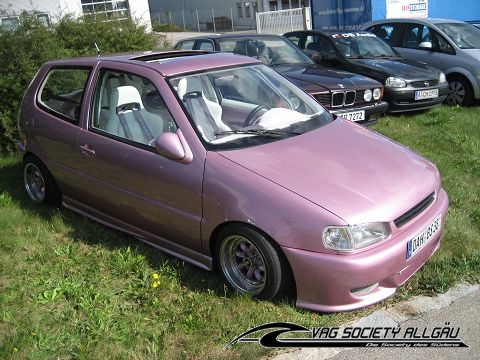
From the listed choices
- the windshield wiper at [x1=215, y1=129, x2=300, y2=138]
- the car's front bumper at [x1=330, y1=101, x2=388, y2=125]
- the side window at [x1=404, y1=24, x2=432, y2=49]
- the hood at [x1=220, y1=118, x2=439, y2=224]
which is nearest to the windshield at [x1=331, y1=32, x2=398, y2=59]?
the side window at [x1=404, y1=24, x2=432, y2=49]

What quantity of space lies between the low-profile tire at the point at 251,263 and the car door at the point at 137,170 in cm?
25

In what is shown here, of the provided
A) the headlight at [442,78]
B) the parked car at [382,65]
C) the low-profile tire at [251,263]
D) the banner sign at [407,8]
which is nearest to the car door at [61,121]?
the low-profile tire at [251,263]

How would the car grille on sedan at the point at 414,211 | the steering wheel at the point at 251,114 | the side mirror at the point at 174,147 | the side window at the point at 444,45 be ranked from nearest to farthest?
the car grille on sedan at the point at 414,211 < the side mirror at the point at 174,147 < the steering wheel at the point at 251,114 < the side window at the point at 444,45

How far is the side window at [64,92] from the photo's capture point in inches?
180

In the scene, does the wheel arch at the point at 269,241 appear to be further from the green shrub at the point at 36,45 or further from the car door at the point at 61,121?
the green shrub at the point at 36,45

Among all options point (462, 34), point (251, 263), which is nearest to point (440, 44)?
point (462, 34)

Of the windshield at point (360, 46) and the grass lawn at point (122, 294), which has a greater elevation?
the windshield at point (360, 46)

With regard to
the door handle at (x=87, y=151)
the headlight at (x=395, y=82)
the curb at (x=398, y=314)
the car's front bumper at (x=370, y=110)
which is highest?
the door handle at (x=87, y=151)

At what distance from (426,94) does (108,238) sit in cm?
599

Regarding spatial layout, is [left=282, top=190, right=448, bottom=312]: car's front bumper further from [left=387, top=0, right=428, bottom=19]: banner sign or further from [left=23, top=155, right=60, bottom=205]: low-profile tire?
[left=387, top=0, right=428, bottom=19]: banner sign

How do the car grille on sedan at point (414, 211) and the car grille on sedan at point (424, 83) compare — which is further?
the car grille on sedan at point (424, 83)

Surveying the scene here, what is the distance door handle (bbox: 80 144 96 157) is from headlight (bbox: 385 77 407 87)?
5473 mm

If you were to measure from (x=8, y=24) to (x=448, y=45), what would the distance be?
7549mm

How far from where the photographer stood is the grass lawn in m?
3.09
